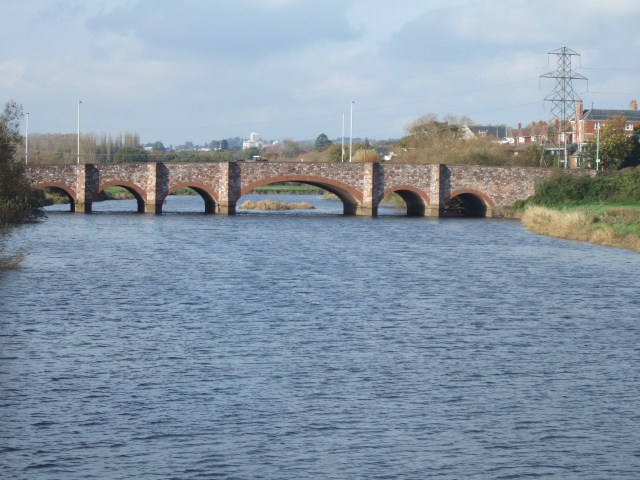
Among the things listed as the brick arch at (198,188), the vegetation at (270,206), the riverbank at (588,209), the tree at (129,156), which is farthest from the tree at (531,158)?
the tree at (129,156)

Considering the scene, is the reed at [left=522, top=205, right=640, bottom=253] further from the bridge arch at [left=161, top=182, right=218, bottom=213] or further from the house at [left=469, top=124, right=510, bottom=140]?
the house at [left=469, top=124, right=510, bottom=140]

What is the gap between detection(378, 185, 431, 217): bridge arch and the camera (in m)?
68.2

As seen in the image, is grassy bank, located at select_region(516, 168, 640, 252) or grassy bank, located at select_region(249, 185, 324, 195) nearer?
grassy bank, located at select_region(516, 168, 640, 252)

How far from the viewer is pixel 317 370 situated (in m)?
18.3

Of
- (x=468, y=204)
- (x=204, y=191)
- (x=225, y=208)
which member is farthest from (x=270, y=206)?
(x=468, y=204)

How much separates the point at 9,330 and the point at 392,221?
43.6 metres

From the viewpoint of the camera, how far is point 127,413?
15273 mm

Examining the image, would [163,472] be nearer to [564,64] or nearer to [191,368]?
[191,368]

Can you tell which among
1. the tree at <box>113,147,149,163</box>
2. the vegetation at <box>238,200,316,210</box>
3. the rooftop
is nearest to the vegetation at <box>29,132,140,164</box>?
the tree at <box>113,147,149,163</box>

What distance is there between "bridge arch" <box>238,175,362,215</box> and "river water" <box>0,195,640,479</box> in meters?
30.0

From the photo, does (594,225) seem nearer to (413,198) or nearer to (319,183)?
(319,183)

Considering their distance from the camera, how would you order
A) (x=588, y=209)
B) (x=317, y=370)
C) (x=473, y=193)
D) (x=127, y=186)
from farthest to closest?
(x=473, y=193) < (x=127, y=186) < (x=588, y=209) < (x=317, y=370)

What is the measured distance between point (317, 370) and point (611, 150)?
226 ft

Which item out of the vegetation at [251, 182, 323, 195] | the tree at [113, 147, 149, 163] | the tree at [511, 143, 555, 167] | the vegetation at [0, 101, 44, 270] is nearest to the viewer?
the vegetation at [0, 101, 44, 270]
